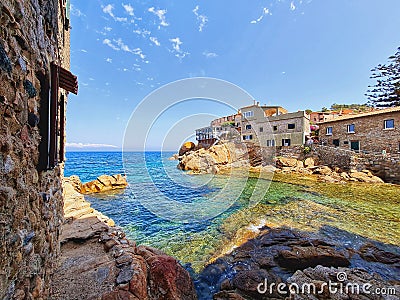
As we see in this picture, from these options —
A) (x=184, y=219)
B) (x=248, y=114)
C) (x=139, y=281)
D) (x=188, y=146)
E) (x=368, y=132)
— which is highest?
(x=248, y=114)

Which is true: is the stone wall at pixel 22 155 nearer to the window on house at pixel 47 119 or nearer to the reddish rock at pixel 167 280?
the window on house at pixel 47 119

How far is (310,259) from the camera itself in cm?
521

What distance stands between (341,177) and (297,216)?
14115mm

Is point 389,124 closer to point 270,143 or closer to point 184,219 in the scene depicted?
point 270,143

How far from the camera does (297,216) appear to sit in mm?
9367

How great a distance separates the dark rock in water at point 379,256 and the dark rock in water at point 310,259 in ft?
3.85

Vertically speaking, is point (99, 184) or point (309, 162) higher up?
point (309, 162)

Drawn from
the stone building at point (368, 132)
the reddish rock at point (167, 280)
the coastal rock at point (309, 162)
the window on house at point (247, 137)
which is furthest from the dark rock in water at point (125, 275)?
the window on house at point (247, 137)

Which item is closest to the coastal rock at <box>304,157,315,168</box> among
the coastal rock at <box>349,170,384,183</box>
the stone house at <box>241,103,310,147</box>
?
the stone house at <box>241,103,310,147</box>

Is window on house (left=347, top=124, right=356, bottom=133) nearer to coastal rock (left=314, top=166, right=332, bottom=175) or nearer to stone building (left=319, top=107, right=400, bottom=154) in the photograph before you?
stone building (left=319, top=107, right=400, bottom=154)

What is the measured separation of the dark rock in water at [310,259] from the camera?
16.9ft

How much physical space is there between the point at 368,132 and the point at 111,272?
2946 cm

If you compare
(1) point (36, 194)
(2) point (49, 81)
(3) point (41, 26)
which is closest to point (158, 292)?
(1) point (36, 194)

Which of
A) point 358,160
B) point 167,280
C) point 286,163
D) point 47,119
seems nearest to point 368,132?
point 358,160
